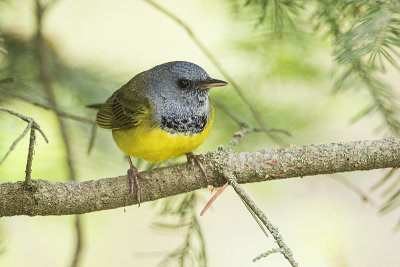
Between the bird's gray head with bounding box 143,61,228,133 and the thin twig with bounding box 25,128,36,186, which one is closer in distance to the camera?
the thin twig with bounding box 25,128,36,186

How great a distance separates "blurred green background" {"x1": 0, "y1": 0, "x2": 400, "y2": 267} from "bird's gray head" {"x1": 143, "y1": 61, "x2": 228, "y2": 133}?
43 cm

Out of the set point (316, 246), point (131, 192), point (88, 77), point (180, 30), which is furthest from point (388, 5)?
point (180, 30)

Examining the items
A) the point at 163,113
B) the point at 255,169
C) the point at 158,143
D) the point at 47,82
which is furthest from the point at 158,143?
the point at 47,82

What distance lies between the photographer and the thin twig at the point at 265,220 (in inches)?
66.6

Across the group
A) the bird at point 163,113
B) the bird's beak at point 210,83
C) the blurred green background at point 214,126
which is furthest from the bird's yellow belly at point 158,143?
the blurred green background at point 214,126

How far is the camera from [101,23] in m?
→ 4.63

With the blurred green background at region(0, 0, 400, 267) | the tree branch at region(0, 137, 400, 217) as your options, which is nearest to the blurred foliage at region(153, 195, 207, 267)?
the blurred green background at region(0, 0, 400, 267)

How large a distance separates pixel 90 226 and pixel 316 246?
6.03ft

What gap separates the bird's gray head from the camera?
271 cm

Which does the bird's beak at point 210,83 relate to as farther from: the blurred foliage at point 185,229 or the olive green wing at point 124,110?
the blurred foliage at point 185,229

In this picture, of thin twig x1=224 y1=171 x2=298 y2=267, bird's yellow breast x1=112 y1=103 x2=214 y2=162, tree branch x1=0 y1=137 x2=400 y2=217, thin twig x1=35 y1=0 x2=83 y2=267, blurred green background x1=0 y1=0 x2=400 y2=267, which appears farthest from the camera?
blurred green background x1=0 y1=0 x2=400 y2=267

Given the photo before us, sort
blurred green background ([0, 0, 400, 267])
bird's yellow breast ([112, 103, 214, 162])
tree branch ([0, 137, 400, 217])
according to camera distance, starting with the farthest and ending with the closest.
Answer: blurred green background ([0, 0, 400, 267]) → bird's yellow breast ([112, 103, 214, 162]) → tree branch ([0, 137, 400, 217])

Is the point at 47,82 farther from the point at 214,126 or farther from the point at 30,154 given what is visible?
the point at 30,154

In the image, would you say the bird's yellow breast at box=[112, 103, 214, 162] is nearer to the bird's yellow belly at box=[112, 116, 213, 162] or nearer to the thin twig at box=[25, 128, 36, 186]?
the bird's yellow belly at box=[112, 116, 213, 162]
